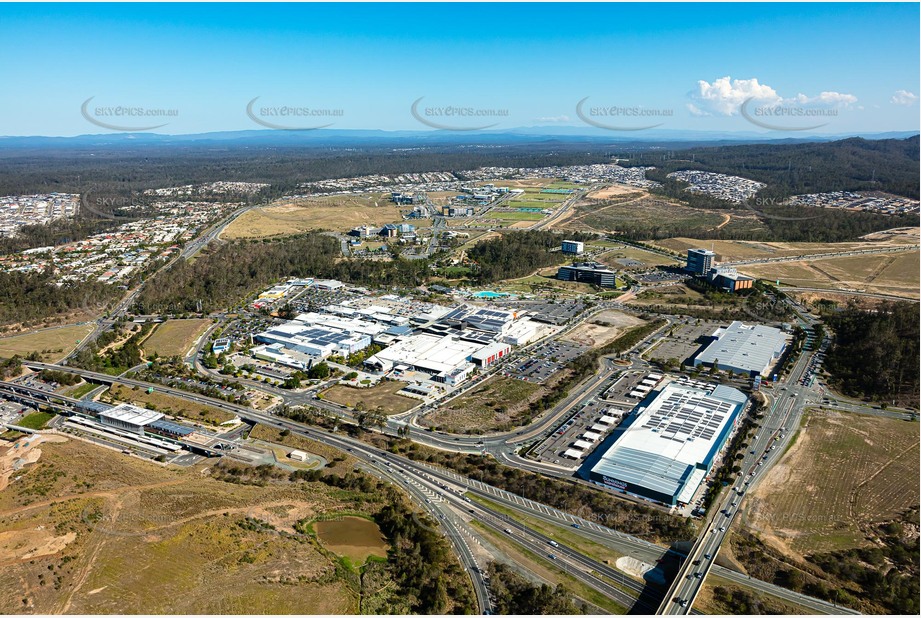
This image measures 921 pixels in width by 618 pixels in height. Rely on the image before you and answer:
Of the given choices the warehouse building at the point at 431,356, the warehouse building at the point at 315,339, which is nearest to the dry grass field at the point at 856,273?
the warehouse building at the point at 431,356

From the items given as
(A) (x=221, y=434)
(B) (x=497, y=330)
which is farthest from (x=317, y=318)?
(A) (x=221, y=434)

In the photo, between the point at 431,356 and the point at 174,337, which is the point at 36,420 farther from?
the point at 431,356

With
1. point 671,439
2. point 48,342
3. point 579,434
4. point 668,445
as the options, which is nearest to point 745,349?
point 671,439

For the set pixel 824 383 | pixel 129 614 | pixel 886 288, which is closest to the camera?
pixel 129 614

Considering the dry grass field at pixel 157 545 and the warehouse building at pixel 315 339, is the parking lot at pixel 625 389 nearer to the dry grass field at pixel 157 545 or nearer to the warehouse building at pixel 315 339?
the dry grass field at pixel 157 545

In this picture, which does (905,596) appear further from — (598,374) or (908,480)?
(598,374)

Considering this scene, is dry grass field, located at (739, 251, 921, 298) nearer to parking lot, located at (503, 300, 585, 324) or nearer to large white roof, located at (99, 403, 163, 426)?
parking lot, located at (503, 300, 585, 324)
